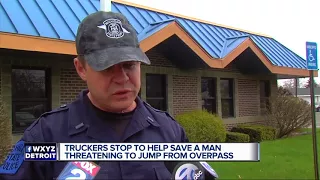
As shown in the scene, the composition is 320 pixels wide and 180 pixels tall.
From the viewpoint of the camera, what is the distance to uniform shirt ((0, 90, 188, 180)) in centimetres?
150

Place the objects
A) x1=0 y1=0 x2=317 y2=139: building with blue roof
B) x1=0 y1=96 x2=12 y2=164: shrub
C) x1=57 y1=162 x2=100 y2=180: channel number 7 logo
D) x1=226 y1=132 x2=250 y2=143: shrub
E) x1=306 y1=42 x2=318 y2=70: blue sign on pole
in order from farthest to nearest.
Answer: x1=226 y1=132 x2=250 y2=143: shrub < x1=0 y1=0 x2=317 y2=139: building with blue roof < x1=0 y1=96 x2=12 y2=164: shrub < x1=306 y1=42 x2=318 y2=70: blue sign on pole < x1=57 y1=162 x2=100 y2=180: channel number 7 logo

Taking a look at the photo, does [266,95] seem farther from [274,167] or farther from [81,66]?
[81,66]

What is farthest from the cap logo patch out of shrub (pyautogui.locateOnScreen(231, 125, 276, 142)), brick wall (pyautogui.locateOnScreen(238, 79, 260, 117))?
brick wall (pyautogui.locateOnScreen(238, 79, 260, 117))

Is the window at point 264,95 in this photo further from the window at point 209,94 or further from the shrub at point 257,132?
the window at point 209,94

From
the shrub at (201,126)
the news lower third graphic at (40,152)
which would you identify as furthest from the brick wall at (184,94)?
the news lower third graphic at (40,152)

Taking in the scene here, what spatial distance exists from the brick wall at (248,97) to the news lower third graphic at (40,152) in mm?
14295

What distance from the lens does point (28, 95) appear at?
8797 mm

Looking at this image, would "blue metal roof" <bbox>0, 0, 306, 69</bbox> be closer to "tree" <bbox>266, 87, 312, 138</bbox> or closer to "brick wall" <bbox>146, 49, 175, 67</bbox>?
"brick wall" <bbox>146, 49, 175, 67</bbox>

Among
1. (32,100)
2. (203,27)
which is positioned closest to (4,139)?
(32,100)

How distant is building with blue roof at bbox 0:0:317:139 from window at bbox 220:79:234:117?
41 millimetres

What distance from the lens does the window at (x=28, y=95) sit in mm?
8539

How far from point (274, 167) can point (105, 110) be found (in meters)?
7.33

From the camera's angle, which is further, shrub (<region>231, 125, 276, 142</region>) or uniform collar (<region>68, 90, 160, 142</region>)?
shrub (<region>231, 125, 276, 142</region>)

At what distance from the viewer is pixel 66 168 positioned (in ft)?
4.62
